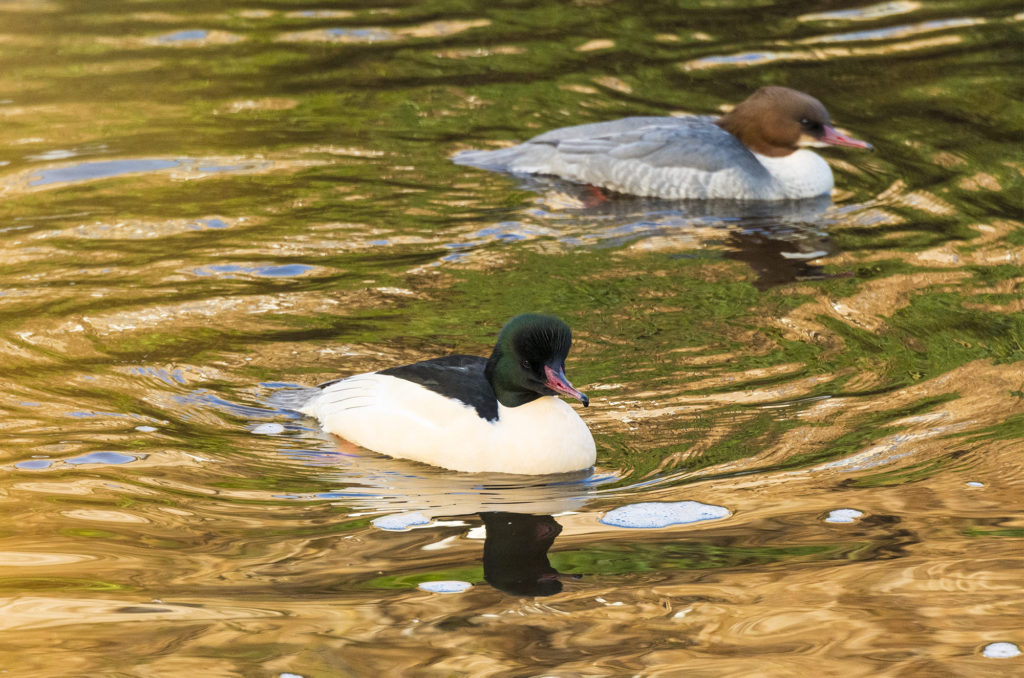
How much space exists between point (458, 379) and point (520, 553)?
143 cm

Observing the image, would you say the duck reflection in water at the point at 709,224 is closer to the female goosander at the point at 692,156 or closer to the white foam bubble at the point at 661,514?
the female goosander at the point at 692,156

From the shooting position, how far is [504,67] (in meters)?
14.2

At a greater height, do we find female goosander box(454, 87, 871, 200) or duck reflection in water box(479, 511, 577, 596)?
female goosander box(454, 87, 871, 200)

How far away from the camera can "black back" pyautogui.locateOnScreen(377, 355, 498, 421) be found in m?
6.89

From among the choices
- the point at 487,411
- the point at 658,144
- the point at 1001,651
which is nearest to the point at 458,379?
the point at 487,411

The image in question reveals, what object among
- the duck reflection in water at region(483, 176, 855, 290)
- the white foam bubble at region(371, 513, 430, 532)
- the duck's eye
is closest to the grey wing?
the duck reflection in water at region(483, 176, 855, 290)

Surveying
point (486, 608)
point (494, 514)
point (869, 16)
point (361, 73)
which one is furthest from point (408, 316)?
point (869, 16)

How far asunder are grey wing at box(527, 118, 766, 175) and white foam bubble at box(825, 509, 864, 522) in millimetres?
6165

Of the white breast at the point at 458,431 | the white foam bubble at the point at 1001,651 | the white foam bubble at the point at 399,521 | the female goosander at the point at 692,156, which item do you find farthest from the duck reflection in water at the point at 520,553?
the female goosander at the point at 692,156

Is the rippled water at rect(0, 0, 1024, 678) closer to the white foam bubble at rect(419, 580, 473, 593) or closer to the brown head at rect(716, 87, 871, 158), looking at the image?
the white foam bubble at rect(419, 580, 473, 593)

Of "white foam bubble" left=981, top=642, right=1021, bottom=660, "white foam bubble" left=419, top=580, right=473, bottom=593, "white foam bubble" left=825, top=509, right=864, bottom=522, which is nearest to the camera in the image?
"white foam bubble" left=981, top=642, right=1021, bottom=660

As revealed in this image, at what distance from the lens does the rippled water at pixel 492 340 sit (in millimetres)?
5133

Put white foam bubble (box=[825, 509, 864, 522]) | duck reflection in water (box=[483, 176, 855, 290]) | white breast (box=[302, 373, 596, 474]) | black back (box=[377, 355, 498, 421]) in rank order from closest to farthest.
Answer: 1. white foam bubble (box=[825, 509, 864, 522])
2. white breast (box=[302, 373, 596, 474])
3. black back (box=[377, 355, 498, 421])
4. duck reflection in water (box=[483, 176, 855, 290])

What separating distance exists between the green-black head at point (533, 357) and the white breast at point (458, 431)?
0.50 ft
